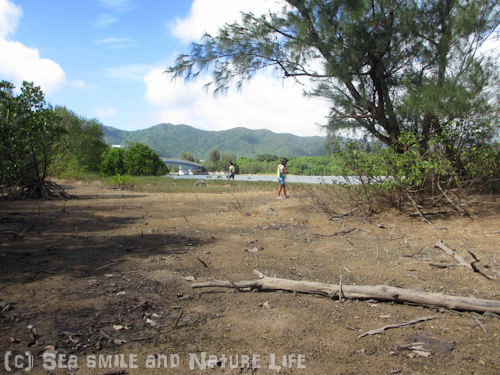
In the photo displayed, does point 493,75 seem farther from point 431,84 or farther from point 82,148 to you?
point 82,148

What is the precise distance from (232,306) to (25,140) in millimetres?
10350

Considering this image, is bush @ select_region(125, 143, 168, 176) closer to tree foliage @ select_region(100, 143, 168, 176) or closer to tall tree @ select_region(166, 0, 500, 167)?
tree foliage @ select_region(100, 143, 168, 176)

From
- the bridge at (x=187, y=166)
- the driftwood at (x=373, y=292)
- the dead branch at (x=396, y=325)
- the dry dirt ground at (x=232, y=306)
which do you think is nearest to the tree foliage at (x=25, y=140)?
the dry dirt ground at (x=232, y=306)

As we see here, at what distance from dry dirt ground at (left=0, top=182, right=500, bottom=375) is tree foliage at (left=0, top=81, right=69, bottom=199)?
3.84 meters

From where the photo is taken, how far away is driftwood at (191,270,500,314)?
9.26ft

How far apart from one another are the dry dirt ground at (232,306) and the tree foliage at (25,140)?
3844 mm

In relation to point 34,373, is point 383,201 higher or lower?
higher

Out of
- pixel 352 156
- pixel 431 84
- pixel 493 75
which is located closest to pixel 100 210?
pixel 352 156

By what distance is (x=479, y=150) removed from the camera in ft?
19.9

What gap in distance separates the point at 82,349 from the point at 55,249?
2.77m

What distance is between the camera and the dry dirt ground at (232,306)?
2.17 metres

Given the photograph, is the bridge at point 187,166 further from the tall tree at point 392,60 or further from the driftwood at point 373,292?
the driftwood at point 373,292

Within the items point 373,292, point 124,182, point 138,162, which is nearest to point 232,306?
point 373,292

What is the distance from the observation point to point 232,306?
3.00 metres
